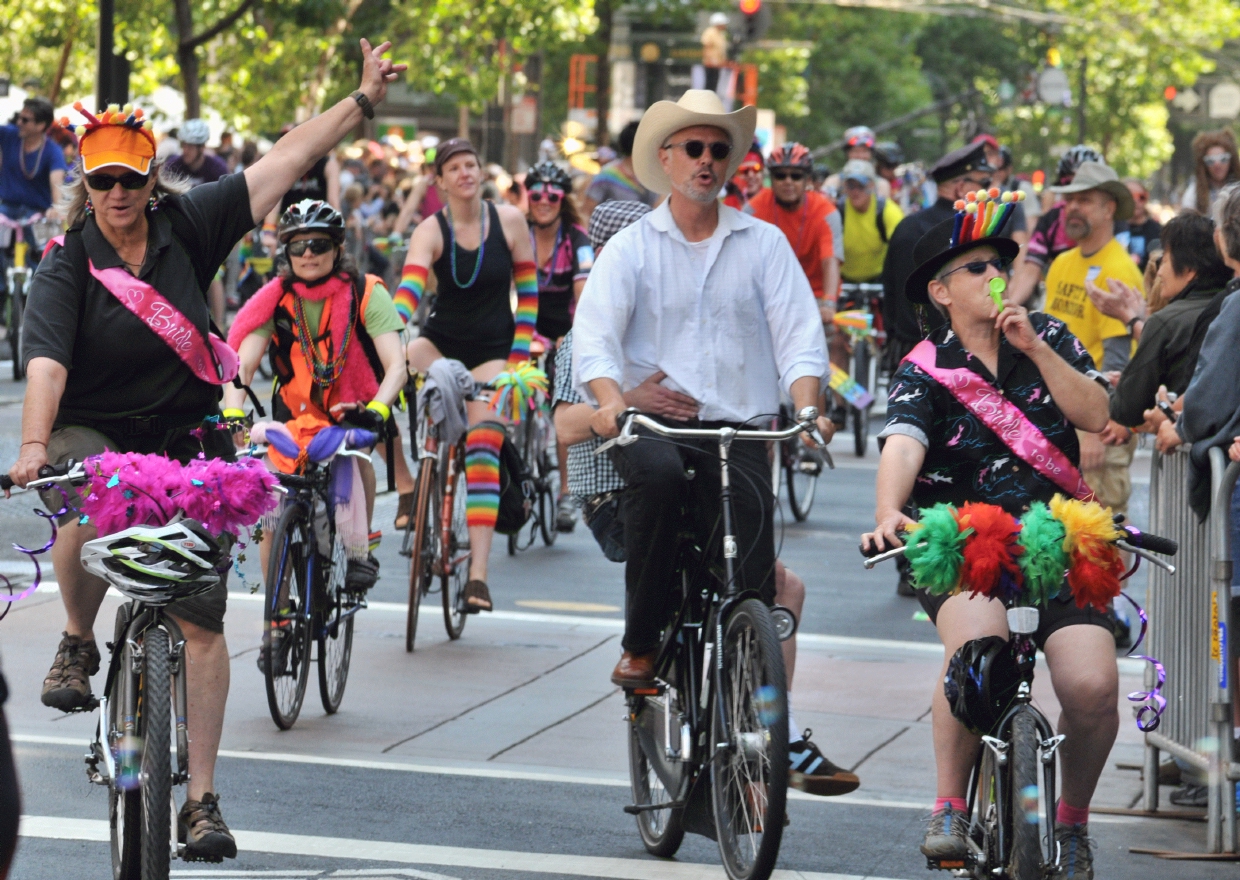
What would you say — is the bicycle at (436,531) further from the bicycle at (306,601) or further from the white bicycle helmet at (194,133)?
the white bicycle helmet at (194,133)

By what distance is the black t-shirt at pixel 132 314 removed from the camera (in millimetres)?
5398

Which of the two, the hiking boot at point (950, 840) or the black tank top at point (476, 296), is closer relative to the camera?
the hiking boot at point (950, 840)

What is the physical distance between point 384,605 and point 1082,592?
225 inches

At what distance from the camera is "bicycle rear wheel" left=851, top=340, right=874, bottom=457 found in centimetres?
1608

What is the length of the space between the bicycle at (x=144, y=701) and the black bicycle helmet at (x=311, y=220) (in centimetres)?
277

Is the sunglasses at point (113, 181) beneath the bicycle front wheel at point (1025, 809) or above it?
above

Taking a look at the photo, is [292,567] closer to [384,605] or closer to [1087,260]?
[384,605]

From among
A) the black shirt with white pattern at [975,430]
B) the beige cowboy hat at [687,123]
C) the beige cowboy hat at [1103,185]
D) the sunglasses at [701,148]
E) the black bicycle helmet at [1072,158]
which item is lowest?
the black shirt with white pattern at [975,430]

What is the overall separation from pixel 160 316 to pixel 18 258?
12217 millimetres

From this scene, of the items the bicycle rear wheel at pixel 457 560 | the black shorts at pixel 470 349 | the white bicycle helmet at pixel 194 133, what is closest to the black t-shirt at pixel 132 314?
the bicycle rear wheel at pixel 457 560

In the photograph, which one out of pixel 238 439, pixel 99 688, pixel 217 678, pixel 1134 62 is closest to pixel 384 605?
pixel 99 688

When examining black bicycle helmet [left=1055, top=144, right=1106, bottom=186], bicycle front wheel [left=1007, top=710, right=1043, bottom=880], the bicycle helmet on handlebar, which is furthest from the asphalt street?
the bicycle helmet on handlebar

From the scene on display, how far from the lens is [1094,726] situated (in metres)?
4.88

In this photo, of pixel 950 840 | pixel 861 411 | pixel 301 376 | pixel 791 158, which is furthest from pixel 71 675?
pixel 861 411
